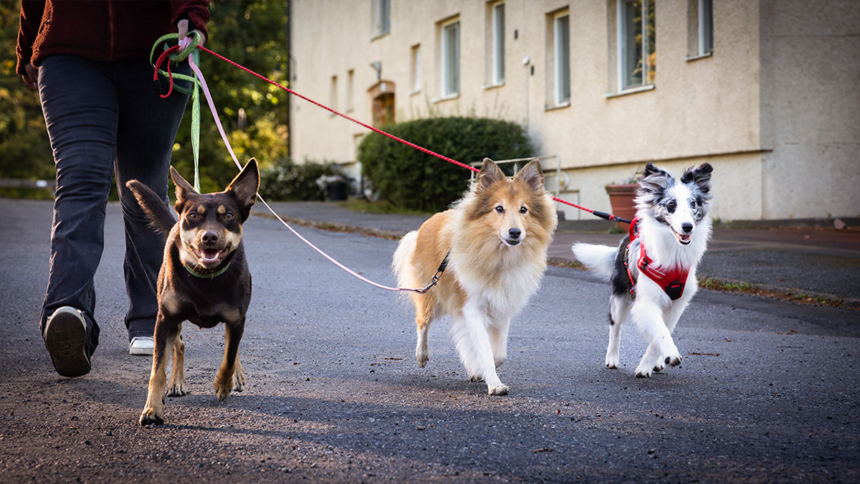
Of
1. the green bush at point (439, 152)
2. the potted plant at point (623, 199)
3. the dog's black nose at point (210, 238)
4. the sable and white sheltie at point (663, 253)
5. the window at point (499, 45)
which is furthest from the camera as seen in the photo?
the window at point (499, 45)

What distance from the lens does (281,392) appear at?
413 centimetres

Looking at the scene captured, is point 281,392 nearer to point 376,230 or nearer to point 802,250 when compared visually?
point 802,250

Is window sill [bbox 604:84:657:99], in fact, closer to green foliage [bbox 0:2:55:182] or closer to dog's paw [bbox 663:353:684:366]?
dog's paw [bbox 663:353:684:366]

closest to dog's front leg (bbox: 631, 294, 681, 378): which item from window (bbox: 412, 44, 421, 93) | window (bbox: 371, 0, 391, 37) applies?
window (bbox: 412, 44, 421, 93)

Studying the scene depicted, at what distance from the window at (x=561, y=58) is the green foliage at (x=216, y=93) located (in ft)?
62.7

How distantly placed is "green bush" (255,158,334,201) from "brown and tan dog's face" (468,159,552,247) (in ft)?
77.6

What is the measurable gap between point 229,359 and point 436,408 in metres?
1.02

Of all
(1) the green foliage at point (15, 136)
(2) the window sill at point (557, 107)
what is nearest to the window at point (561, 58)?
(2) the window sill at point (557, 107)

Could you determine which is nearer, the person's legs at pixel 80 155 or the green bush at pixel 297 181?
the person's legs at pixel 80 155

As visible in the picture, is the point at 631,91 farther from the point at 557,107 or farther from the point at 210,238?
the point at 210,238

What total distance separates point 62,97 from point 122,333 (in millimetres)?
1939

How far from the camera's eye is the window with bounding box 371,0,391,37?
86.3ft

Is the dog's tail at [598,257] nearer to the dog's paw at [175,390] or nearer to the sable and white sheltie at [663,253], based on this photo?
the sable and white sheltie at [663,253]

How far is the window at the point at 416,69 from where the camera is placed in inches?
950
